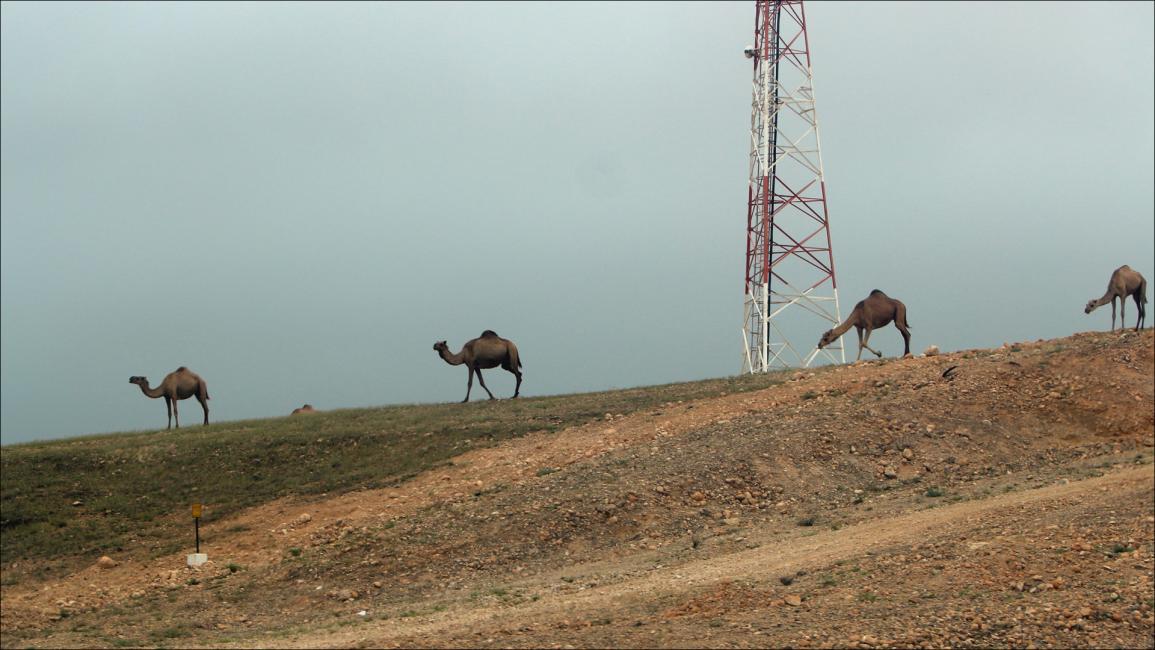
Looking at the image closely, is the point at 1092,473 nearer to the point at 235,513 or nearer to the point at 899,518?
the point at 899,518

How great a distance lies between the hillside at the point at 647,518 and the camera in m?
15.6

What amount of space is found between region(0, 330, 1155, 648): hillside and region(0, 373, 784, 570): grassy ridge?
0.10 m

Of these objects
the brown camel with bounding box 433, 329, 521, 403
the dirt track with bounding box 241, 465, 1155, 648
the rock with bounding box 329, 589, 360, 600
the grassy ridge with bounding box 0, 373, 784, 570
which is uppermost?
the brown camel with bounding box 433, 329, 521, 403

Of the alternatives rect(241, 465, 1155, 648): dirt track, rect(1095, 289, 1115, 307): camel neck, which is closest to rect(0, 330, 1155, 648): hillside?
rect(241, 465, 1155, 648): dirt track

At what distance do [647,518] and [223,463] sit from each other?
11.1 metres

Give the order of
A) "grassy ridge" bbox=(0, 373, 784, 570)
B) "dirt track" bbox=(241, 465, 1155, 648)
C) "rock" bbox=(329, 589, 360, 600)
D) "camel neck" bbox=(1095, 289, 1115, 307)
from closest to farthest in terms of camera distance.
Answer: "dirt track" bbox=(241, 465, 1155, 648), "rock" bbox=(329, 589, 360, 600), "grassy ridge" bbox=(0, 373, 784, 570), "camel neck" bbox=(1095, 289, 1115, 307)

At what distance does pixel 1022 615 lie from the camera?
594 inches

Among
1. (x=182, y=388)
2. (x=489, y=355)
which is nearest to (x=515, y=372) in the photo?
(x=489, y=355)

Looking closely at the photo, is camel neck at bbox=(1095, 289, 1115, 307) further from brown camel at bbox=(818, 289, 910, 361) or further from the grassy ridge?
the grassy ridge

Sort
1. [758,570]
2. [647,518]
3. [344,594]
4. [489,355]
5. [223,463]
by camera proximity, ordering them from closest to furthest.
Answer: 1. [758,570]
2. [344,594]
3. [647,518]
4. [223,463]
5. [489,355]

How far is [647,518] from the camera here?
852 inches

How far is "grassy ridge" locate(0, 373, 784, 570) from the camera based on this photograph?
24078mm

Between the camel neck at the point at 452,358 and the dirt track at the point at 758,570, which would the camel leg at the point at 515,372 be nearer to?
the camel neck at the point at 452,358

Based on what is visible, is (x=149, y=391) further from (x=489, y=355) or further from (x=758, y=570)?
(x=758, y=570)
